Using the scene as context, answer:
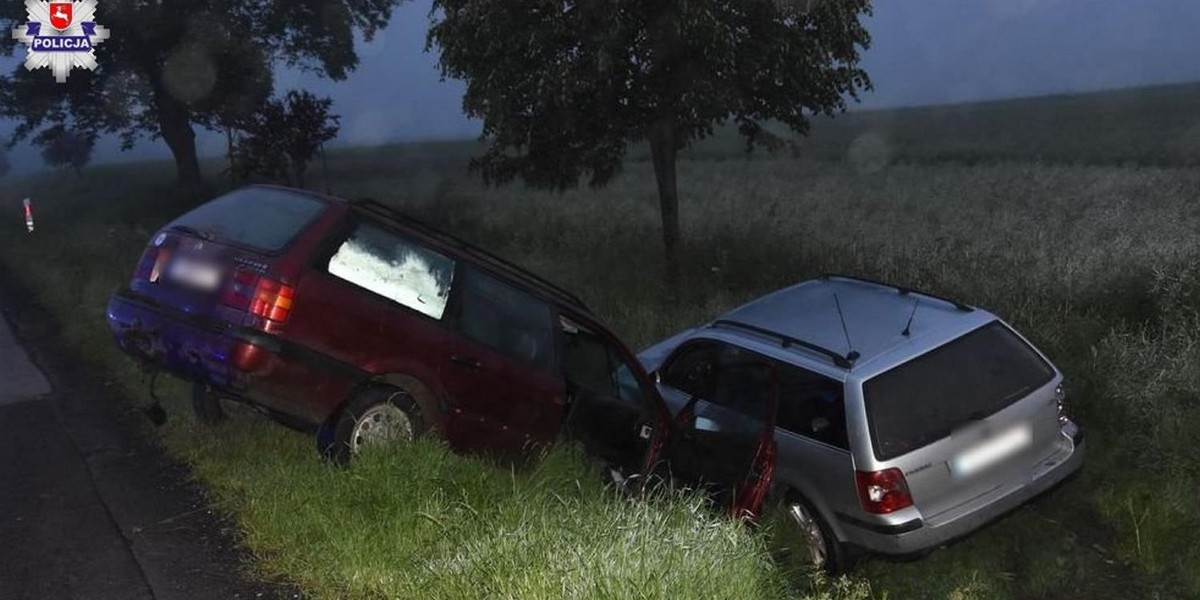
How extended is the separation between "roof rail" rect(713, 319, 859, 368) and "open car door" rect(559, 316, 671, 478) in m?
0.68

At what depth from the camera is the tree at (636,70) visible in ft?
41.4

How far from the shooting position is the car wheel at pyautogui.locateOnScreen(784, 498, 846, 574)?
5.98m

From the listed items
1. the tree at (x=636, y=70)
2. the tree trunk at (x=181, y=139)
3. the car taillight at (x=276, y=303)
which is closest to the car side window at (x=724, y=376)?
the car taillight at (x=276, y=303)

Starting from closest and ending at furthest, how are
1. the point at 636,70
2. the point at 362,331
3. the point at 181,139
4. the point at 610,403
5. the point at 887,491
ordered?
the point at 887,491, the point at 362,331, the point at 610,403, the point at 636,70, the point at 181,139

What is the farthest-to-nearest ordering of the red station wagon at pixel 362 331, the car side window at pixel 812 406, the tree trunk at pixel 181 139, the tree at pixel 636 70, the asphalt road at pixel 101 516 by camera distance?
the tree trunk at pixel 181 139, the tree at pixel 636 70, the red station wagon at pixel 362 331, the car side window at pixel 812 406, the asphalt road at pixel 101 516

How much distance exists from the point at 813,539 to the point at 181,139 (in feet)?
112

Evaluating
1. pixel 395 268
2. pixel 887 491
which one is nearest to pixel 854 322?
pixel 887 491

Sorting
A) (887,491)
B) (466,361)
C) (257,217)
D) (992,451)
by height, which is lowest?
(887,491)

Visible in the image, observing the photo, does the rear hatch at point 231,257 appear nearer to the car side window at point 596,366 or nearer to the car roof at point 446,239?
the car roof at point 446,239

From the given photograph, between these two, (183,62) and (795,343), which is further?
(183,62)

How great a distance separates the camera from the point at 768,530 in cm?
591

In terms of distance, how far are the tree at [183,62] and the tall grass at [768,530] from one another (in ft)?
34.4

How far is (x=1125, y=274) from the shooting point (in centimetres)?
1051

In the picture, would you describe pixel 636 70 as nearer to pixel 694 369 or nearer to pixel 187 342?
pixel 694 369
